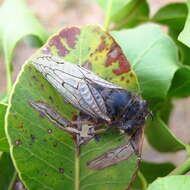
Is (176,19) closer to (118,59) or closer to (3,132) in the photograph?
(118,59)

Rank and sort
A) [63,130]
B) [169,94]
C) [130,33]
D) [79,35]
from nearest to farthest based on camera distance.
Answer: [63,130]
[79,35]
[130,33]
[169,94]

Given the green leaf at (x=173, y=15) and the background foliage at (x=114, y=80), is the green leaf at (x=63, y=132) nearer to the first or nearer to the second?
the background foliage at (x=114, y=80)

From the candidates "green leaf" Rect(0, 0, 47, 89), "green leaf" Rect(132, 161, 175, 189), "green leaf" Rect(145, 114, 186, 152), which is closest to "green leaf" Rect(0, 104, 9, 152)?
"green leaf" Rect(0, 0, 47, 89)

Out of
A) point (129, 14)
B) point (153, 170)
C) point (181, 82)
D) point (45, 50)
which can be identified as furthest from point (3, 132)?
point (129, 14)

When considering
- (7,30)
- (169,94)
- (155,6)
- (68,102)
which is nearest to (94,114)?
(68,102)

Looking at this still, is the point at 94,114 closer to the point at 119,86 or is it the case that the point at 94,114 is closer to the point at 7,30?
the point at 119,86

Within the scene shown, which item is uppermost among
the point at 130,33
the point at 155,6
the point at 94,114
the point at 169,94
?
the point at 130,33
